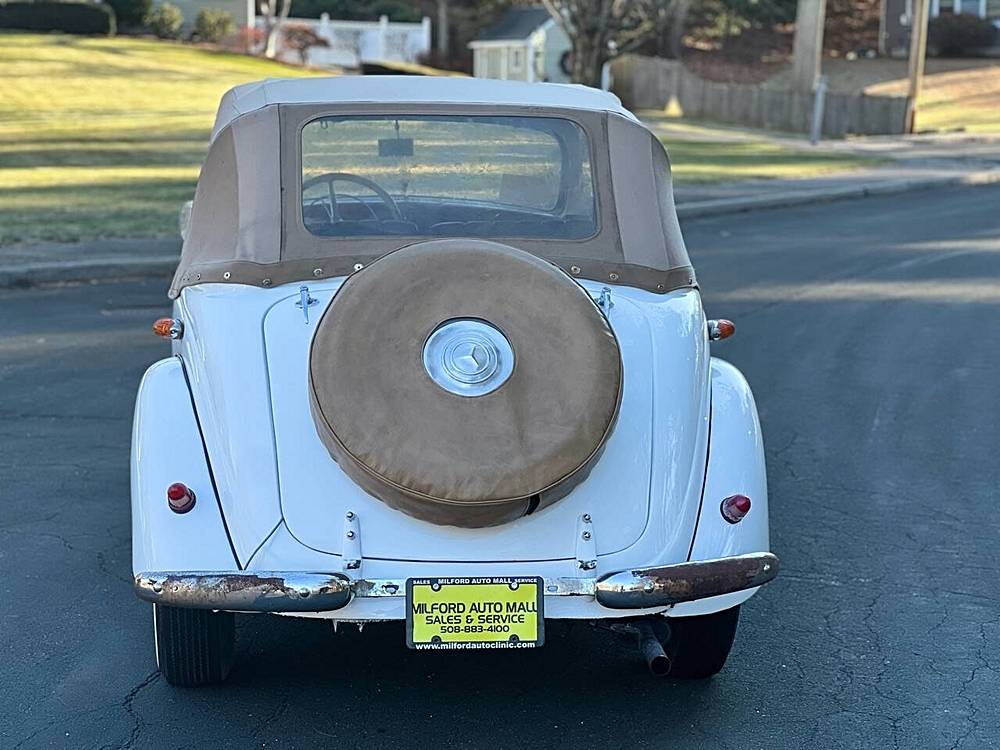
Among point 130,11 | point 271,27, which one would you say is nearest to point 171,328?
point 271,27

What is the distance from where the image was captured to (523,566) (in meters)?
3.96

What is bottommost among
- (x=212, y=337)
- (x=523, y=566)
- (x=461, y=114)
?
(x=523, y=566)

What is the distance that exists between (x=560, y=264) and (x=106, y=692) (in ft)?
6.67

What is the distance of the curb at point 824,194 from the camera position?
17.8 m

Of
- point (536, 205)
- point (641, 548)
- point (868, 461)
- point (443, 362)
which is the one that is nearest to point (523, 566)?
point (641, 548)

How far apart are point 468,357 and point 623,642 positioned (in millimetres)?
1479

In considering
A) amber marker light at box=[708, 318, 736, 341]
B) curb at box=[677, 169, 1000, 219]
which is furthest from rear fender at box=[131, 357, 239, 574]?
curb at box=[677, 169, 1000, 219]

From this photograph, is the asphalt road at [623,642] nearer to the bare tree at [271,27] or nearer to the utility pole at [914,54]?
the utility pole at [914,54]

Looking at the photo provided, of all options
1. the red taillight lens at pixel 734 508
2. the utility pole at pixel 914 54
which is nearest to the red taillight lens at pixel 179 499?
the red taillight lens at pixel 734 508

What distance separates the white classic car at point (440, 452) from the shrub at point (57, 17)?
45.0 meters

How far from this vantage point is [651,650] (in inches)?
169

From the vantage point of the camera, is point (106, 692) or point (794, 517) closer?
point (106, 692)

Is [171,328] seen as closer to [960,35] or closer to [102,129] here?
[102,129]

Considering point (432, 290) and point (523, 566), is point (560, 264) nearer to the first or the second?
point (432, 290)
